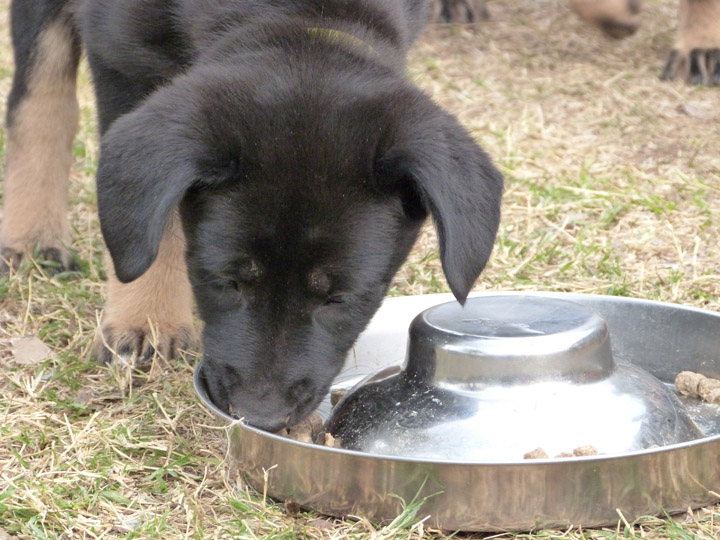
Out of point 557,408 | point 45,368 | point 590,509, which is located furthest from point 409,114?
point 45,368

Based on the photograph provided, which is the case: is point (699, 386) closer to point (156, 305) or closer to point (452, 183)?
point (452, 183)

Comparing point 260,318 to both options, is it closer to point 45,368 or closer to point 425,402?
point 425,402

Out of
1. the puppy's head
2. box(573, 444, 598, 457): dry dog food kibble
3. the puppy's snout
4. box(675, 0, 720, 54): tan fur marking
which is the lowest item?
box(573, 444, 598, 457): dry dog food kibble

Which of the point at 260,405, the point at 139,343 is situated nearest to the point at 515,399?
the point at 260,405

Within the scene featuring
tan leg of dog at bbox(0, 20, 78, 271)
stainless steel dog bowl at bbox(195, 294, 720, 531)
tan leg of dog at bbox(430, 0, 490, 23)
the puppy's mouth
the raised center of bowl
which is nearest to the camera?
stainless steel dog bowl at bbox(195, 294, 720, 531)

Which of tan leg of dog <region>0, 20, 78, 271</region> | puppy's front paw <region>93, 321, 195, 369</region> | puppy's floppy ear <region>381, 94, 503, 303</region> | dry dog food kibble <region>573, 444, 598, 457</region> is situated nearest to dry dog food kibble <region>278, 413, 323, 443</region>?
puppy's floppy ear <region>381, 94, 503, 303</region>

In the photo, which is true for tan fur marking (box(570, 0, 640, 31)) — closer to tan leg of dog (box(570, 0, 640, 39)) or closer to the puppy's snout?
tan leg of dog (box(570, 0, 640, 39))
